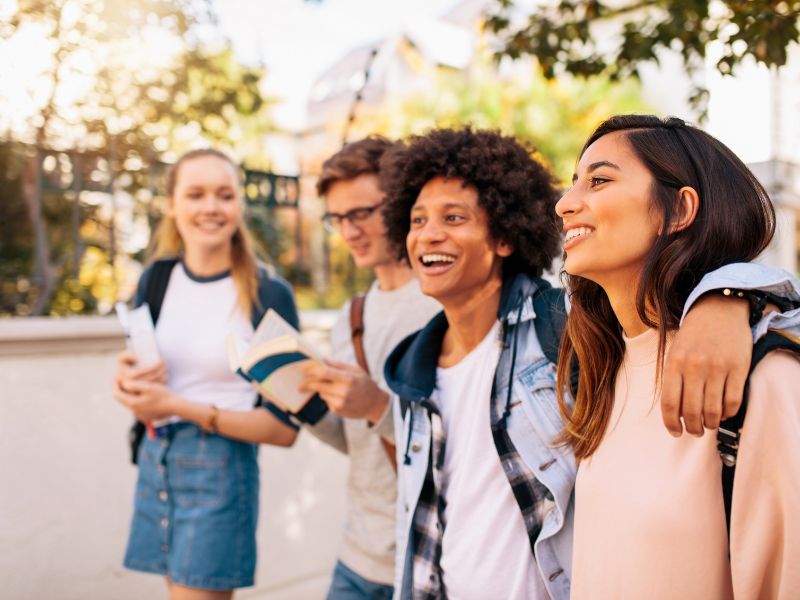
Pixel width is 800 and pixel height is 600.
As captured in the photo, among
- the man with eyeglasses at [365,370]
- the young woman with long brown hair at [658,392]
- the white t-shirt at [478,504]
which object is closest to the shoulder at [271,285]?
the man with eyeglasses at [365,370]

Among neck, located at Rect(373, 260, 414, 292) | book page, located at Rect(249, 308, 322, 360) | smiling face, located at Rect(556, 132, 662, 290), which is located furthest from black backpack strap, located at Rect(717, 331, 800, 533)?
neck, located at Rect(373, 260, 414, 292)

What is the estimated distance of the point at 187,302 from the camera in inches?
120

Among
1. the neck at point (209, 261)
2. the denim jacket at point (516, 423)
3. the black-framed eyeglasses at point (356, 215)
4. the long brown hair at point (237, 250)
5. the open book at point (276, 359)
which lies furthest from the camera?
the neck at point (209, 261)

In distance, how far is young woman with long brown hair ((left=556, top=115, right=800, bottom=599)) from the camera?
1225mm

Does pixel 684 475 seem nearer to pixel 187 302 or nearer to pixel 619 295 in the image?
pixel 619 295

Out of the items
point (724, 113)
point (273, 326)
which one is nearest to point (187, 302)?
point (273, 326)

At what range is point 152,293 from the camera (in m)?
3.10

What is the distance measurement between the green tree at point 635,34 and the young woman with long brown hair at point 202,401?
5.44ft

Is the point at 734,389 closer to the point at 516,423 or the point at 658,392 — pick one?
the point at 658,392

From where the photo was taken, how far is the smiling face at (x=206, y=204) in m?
3.07

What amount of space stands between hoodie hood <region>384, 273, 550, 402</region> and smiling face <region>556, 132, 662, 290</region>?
21.7 inches

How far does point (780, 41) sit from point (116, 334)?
11.0ft

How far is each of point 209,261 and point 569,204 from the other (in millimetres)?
1916

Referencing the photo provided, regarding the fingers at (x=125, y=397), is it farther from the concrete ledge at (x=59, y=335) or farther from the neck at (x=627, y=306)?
the neck at (x=627, y=306)
